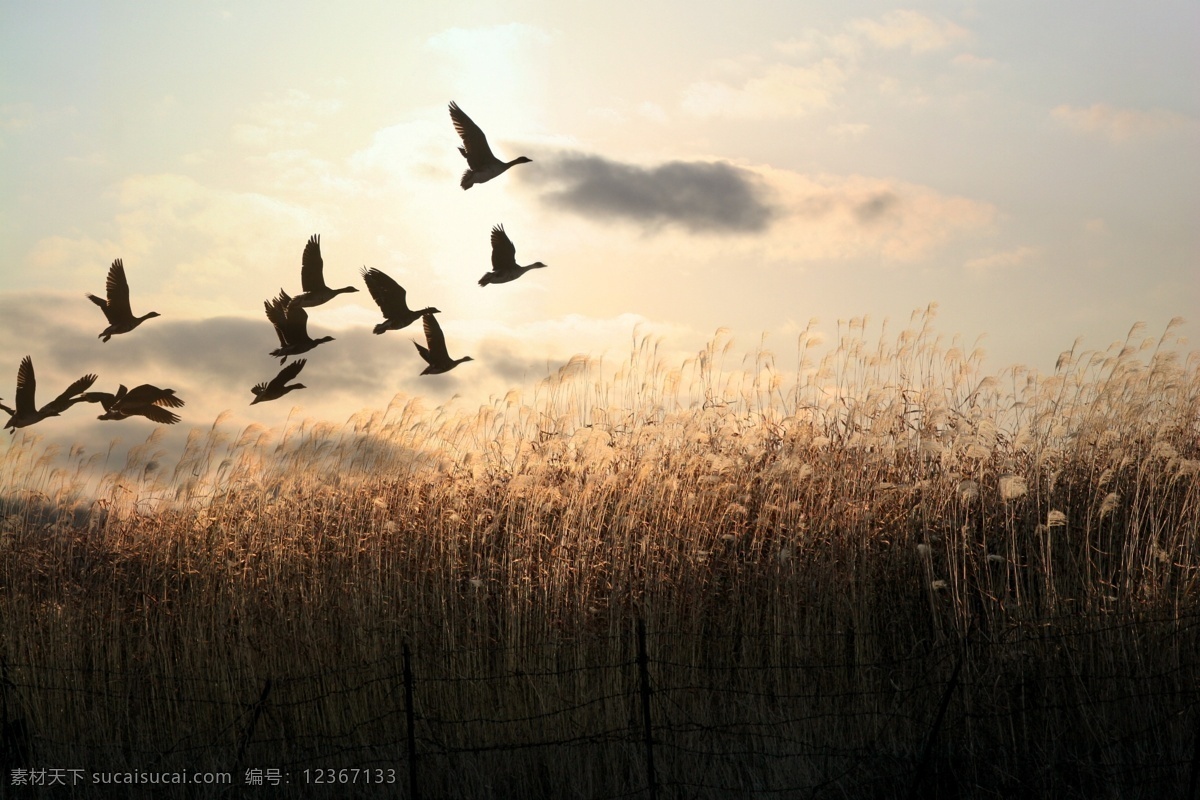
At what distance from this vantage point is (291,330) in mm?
7711

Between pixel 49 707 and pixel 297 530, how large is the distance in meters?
1.76

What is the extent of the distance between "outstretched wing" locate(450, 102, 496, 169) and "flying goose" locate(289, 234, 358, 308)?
4.46ft

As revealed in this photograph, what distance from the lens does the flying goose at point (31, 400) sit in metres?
7.29

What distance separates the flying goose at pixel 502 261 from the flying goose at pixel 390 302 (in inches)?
26.9

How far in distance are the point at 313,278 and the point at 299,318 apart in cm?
Result: 49

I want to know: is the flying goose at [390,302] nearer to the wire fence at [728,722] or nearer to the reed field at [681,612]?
the reed field at [681,612]

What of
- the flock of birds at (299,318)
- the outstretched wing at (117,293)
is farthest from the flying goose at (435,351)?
the outstretched wing at (117,293)

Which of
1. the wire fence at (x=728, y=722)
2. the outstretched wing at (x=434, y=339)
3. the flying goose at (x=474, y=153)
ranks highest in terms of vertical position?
the flying goose at (x=474, y=153)

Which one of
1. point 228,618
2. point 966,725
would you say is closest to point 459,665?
point 228,618

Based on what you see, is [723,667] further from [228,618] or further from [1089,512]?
[228,618]

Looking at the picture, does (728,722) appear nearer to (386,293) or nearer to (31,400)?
(386,293)

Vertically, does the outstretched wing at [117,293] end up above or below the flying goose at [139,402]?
above

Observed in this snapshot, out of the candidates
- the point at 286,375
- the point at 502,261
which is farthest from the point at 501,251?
the point at 286,375

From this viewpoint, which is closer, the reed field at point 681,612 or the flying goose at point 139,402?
the reed field at point 681,612
